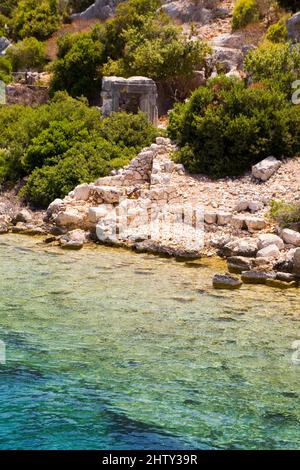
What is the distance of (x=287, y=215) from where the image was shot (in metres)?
18.5

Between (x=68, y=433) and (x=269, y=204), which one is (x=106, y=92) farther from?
(x=68, y=433)

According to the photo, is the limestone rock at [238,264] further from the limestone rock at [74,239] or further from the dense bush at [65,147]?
the dense bush at [65,147]

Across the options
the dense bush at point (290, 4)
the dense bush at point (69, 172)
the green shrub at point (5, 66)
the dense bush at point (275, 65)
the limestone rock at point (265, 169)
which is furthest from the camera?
the green shrub at point (5, 66)

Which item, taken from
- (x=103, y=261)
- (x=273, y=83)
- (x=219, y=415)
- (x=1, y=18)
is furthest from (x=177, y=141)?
A: (x=1, y=18)

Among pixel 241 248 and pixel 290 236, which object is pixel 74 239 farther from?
pixel 290 236

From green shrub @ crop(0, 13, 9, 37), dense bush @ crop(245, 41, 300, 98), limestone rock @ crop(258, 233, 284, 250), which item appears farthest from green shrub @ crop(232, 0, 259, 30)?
limestone rock @ crop(258, 233, 284, 250)

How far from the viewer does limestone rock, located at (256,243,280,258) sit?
16891 mm

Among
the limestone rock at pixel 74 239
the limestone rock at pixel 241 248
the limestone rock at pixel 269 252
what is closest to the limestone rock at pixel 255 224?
the limestone rock at pixel 241 248

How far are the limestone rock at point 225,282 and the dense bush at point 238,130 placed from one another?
762 cm

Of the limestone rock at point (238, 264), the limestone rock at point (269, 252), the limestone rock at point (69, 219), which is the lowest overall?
the limestone rock at point (69, 219)

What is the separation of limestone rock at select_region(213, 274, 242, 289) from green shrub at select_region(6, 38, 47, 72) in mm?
33903

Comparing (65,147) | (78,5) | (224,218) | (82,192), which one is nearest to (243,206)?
(224,218)

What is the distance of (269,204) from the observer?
65.4 feet

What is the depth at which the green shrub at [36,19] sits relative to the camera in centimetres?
5031
